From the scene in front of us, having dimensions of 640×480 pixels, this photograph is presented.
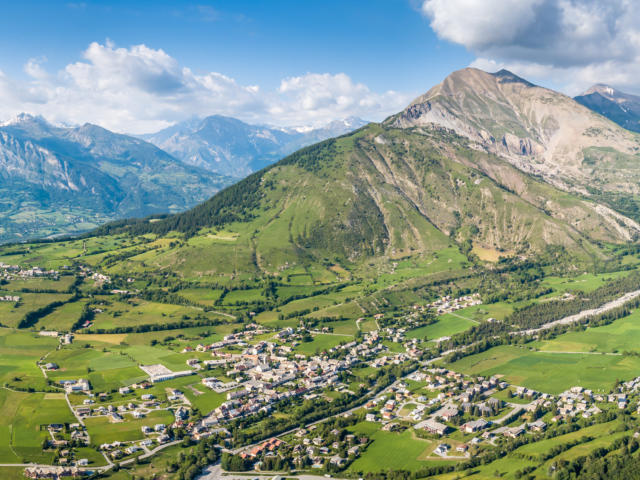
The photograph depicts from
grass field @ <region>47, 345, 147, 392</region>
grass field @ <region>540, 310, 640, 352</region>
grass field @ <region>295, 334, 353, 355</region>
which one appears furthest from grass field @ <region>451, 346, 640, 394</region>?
grass field @ <region>47, 345, 147, 392</region>

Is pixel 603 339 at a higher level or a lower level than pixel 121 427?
higher

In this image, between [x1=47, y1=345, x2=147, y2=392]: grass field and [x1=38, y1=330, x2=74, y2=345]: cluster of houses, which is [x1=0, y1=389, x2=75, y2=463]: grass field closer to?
[x1=47, y1=345, x2=147, y2=392]: grass field

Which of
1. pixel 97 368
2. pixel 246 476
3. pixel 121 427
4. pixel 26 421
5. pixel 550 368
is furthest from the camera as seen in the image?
pixel 550 368

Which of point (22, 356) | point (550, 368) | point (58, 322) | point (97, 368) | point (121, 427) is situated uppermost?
point (58, 322)

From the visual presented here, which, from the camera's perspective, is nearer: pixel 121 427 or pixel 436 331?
pixel 121 427

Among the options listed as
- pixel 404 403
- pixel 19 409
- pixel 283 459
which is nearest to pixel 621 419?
pixel 404 403

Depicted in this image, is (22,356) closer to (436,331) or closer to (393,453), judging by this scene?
(393,453)

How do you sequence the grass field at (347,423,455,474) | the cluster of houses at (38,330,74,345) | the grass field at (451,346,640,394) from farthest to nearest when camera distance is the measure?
1. the cluster of houses at (38,330,74,345)
2. the grass field at (451,346,640,394)
3. the grass field at (347,423,455,474)

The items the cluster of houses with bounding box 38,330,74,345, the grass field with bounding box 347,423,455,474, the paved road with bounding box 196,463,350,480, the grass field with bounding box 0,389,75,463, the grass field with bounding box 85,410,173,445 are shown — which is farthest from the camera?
the cluster of houses with bounding box 38,330,74,345

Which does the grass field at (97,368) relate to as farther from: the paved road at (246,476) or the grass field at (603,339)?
the grass field at (603,339)

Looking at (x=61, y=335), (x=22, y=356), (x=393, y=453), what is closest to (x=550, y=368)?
(x=393, y=453)
